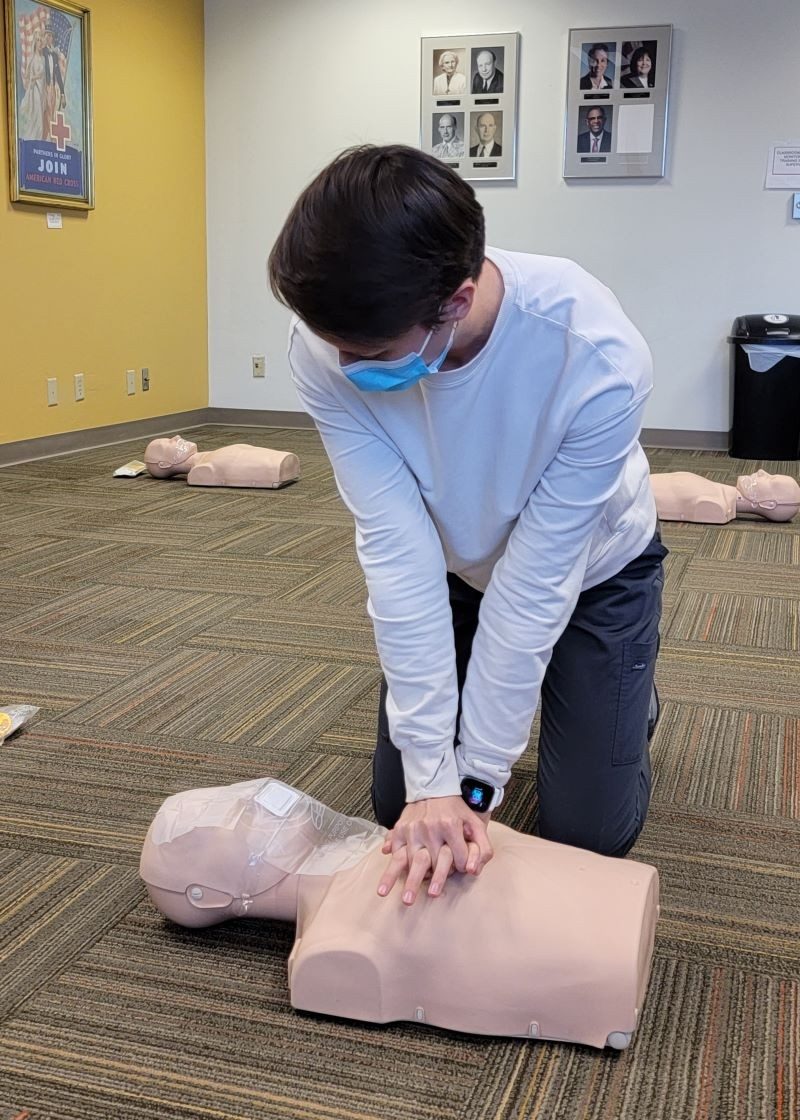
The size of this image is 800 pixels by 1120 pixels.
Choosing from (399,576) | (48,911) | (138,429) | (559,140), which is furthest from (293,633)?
(559,140)

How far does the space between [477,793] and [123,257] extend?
4596 millimetres

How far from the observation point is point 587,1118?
104cm

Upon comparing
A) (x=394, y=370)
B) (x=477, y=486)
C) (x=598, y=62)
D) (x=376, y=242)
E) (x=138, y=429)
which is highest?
(x=598, y=62)

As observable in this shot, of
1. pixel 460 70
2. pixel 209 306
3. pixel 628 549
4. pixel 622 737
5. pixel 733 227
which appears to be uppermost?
pixel 460 70

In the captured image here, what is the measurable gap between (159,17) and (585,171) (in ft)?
7.03

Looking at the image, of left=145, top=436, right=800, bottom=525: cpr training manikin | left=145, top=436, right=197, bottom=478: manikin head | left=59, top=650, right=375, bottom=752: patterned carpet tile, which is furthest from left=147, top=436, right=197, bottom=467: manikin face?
left=59, top=650, right=375, bottom=752: patterned carpet tile

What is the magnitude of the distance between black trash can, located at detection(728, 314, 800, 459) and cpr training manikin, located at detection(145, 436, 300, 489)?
2.10 m

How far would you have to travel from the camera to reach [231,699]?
A: 6.97 feet

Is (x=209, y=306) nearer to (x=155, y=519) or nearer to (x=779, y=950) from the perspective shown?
(x=155, y=519)

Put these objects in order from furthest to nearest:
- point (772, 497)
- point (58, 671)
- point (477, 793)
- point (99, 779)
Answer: point (772, 497) → point (58, 671) → point (99, 779) → point (477, 793)

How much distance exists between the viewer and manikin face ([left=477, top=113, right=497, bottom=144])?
5398mm

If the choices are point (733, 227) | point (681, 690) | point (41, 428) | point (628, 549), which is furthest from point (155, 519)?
point (733, 227)

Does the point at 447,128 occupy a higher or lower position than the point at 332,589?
higher

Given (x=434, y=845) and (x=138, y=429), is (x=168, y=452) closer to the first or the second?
(x=138, y=429)
